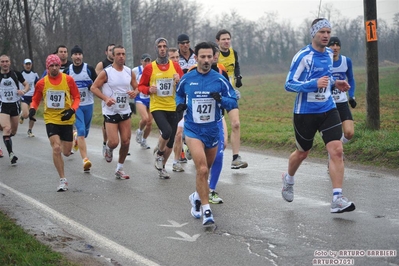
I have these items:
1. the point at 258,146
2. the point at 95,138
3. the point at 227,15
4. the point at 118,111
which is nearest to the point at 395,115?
the point at 258,146

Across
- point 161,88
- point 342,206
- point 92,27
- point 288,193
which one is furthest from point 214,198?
point 92,27

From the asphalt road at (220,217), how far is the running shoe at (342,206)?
0.09 m

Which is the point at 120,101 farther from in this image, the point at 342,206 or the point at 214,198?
the point at 342,206

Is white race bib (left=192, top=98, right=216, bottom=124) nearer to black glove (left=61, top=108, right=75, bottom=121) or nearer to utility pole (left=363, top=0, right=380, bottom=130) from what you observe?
black glove (left=61, top=108, right=75, bottom=121)

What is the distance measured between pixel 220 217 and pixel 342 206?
4.69ft

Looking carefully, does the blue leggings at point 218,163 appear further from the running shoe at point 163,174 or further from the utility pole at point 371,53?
the utility pole at point 371,53

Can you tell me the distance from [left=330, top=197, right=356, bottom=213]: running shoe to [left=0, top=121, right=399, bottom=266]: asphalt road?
0.31 feet

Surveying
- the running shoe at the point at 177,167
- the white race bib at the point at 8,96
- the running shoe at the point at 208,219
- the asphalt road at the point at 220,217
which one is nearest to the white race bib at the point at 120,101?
the asphalt road at the point at 220,217

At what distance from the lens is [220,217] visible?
8.05 meters

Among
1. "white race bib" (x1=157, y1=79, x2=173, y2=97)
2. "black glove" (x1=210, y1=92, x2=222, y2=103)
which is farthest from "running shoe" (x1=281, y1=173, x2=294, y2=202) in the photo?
"white race bib" (x1=157, y1=79, x2=173, y2=97)

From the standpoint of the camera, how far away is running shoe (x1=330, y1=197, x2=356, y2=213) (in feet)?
24.8

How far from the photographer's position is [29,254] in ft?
21.2

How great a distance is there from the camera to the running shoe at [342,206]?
7562mm

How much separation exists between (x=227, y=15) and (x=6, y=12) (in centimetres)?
4912
